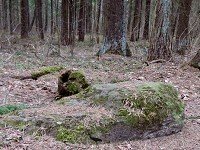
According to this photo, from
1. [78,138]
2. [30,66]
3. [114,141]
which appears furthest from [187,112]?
[30,66]

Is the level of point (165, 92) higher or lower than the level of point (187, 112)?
higher

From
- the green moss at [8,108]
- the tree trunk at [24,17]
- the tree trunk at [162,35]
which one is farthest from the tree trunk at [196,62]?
the tree trunk at [24,17]

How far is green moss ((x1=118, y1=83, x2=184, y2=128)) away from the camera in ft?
14.7

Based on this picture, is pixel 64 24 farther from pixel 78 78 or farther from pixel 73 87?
pixel 73 87

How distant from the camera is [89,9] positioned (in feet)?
92.9

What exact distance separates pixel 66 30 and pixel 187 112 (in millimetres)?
14859

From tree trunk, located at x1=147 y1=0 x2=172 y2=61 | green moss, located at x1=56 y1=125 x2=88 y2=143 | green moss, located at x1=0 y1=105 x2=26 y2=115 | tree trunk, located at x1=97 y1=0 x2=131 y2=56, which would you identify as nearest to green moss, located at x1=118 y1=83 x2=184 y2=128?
green moss, located at x1=56 y1=125 x2=88 y2=143

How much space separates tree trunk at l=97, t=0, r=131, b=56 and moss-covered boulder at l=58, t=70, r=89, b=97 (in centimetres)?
685

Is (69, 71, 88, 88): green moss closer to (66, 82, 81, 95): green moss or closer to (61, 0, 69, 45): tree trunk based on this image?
(66, 82, 81, 95): green moss

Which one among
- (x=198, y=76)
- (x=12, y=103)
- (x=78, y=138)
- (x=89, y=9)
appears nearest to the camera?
(x=78, y=138)

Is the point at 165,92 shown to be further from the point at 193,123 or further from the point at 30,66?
the point at 30,66

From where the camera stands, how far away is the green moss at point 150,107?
14.7 ft

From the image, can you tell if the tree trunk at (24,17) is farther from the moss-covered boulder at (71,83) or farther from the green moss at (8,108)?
the green moss at (8,108)

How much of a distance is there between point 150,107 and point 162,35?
18.6 ft
